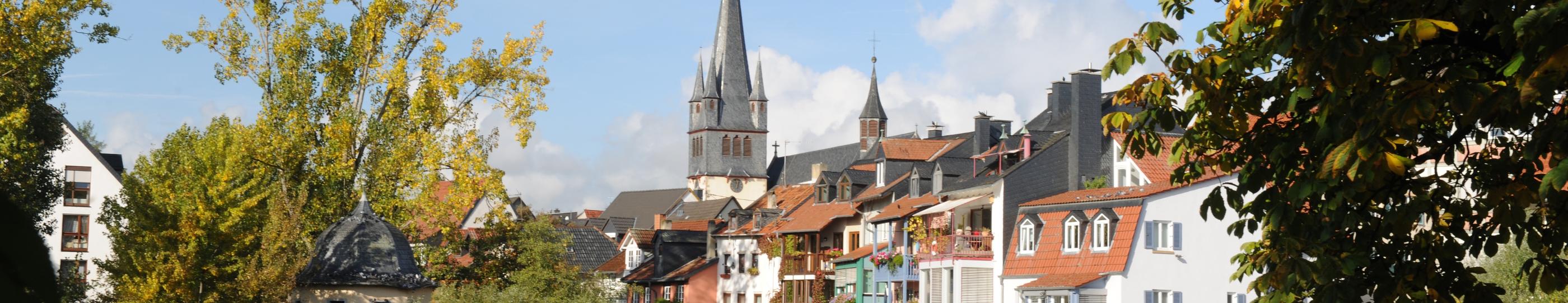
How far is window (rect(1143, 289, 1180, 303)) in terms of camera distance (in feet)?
144

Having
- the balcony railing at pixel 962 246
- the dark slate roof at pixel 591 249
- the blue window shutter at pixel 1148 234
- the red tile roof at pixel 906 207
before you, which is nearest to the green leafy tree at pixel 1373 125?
the blue window shutter at pixel 1148 234

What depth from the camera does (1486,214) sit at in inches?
412

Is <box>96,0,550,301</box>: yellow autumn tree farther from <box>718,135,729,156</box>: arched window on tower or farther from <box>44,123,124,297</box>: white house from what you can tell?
<box>718,135,729,156</box>: arched window on tower

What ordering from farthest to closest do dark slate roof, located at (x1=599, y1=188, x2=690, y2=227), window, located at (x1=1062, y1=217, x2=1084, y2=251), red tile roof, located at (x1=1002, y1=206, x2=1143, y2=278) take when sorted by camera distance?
dark slate roof, located at (x1=599, y1=188, x2=690, y2=227) < window, located at (x1=1062, y1=217, x2=1084, y2=251) < red tile roof, located at (x1=1002, y1=206, x2=1143, y2=278)

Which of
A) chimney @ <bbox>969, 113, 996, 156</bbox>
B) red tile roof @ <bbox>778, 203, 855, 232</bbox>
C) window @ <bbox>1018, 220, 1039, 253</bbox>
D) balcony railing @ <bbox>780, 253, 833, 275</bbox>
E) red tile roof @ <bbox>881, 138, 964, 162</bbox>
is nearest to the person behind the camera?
window @ <bbox>1018, 220, 1039, 253</bbox>

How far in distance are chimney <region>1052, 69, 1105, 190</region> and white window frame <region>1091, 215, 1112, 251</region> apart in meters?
4.57

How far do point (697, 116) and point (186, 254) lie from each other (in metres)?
141

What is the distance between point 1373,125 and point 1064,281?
115 ft

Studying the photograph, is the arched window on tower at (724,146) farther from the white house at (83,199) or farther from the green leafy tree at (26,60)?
the green leafy tree at (26,60)

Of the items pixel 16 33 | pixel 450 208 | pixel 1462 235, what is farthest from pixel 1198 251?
pixel 1462 235

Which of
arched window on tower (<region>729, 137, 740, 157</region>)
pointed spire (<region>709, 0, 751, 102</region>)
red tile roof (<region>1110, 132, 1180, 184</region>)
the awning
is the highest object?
pointed spire (<region>709, 0, 751, 102</region>)

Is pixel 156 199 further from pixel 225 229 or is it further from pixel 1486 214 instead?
pixel 1486 214

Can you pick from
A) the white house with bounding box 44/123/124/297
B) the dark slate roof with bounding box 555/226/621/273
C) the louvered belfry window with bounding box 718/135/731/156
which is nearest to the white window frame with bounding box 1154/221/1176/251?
the white house with bounding box 44/123/124/297

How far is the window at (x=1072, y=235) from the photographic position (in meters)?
45.2
